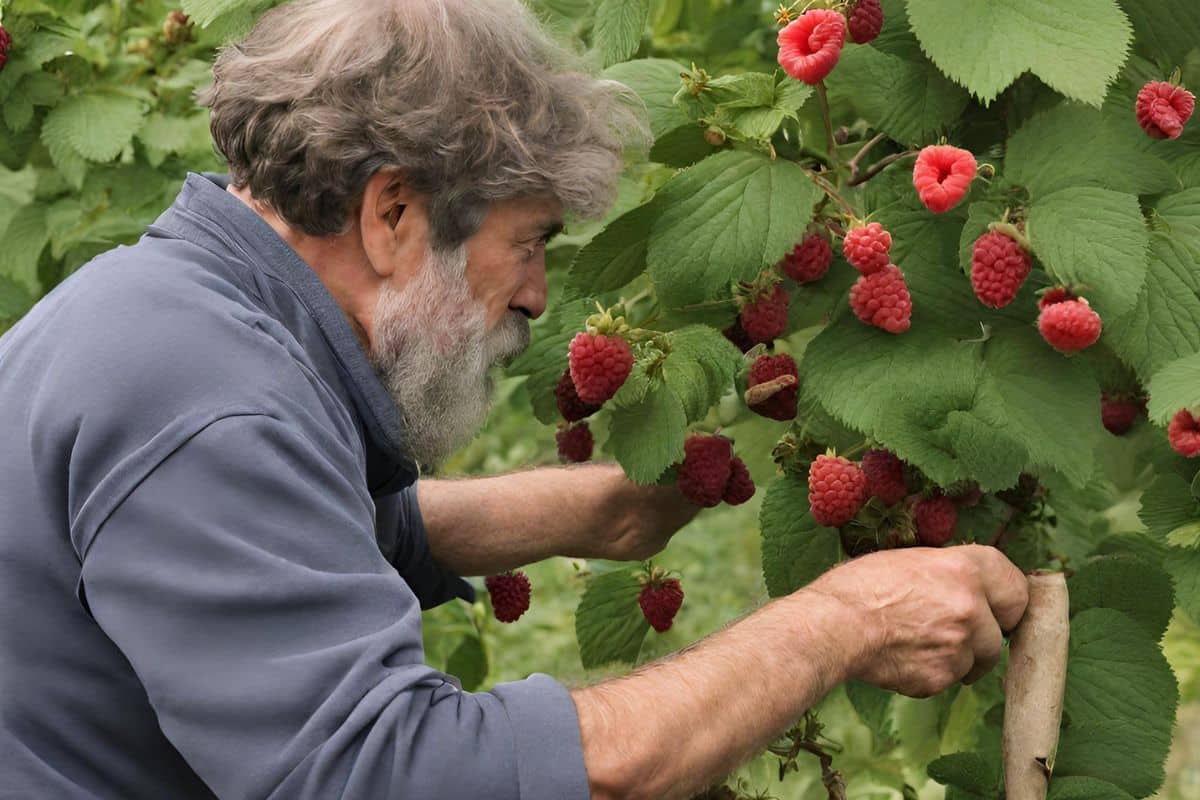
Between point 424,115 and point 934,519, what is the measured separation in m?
0.83

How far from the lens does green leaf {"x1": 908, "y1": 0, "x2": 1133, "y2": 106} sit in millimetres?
1748

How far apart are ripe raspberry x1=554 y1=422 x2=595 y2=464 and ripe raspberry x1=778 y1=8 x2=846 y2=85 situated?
689 millimetres

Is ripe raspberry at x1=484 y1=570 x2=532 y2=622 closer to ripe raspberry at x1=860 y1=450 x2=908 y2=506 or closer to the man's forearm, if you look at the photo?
the man's forearm

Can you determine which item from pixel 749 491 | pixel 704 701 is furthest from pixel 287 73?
pixel 704 701

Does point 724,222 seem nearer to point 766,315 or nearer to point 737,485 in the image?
point 766,315

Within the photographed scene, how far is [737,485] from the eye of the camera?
212 cm

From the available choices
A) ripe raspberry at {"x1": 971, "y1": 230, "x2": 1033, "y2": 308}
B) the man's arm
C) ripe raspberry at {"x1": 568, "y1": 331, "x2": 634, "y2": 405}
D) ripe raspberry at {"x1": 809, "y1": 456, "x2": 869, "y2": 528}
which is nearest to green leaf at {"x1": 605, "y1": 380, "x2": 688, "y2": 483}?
ripe raspberry at {"x1": 568, "y1": 331, "x2": 634, "y2": 405}

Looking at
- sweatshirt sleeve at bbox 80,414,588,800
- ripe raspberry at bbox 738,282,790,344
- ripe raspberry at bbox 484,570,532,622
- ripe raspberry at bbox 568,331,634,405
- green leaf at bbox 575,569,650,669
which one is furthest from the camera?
ripe raspberry at bbox 484,570,532,622

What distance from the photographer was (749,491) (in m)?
2.13

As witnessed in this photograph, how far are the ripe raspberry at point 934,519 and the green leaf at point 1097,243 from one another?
0.32 metres

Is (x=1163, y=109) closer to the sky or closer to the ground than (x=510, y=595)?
closer to the sky

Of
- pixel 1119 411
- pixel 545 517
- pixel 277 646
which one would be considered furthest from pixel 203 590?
pixel 1119 411

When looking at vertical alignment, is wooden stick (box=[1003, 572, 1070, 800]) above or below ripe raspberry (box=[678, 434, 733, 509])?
below

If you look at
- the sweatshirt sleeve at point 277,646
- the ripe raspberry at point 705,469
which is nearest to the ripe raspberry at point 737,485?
the ripe raspberry at point 705,469
